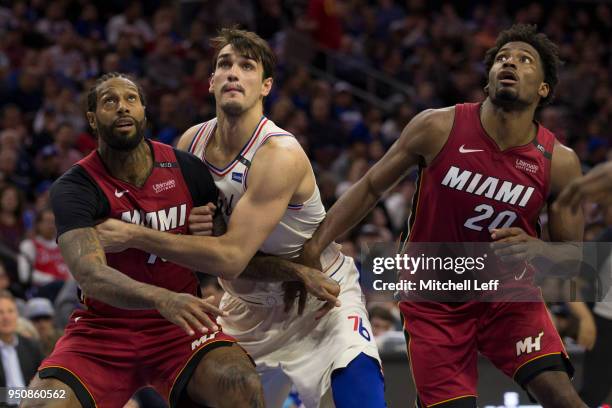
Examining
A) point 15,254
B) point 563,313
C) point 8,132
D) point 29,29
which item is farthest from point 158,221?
point 29,29

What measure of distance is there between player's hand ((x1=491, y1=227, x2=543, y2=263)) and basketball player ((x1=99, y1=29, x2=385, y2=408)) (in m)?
0.82

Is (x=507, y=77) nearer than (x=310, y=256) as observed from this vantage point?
Yes

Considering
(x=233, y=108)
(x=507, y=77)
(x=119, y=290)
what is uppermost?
(x=507, y=77)

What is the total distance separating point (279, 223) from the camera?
517cm

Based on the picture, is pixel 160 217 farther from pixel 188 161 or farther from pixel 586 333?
pixel 586 333

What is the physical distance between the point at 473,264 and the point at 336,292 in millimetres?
700

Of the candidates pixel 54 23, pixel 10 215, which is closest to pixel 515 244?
pixel 10 215

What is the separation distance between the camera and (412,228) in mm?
5188

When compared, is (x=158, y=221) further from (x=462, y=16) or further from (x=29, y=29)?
(x=462, y=16)

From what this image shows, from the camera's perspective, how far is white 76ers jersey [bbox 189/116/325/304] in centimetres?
502

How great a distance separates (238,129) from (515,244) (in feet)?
4.84

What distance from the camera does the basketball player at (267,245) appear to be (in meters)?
4.77

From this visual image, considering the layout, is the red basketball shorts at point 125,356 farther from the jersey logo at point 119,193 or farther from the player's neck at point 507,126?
the player's neck at point 507,126

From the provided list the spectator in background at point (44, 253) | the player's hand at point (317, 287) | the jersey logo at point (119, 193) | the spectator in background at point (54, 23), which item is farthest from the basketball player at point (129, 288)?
the spectator in background at point (54, 23)
